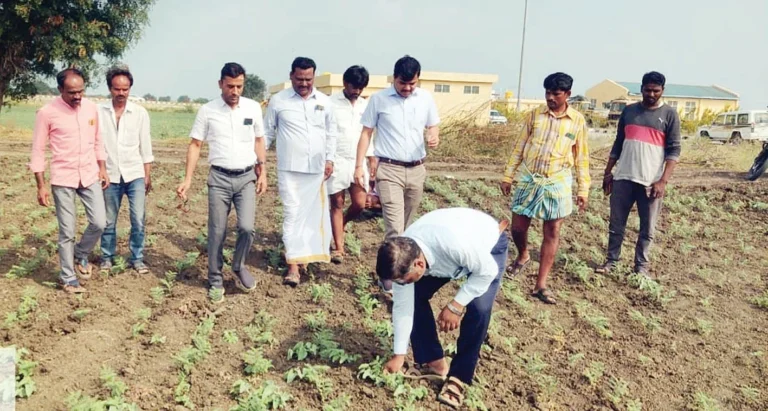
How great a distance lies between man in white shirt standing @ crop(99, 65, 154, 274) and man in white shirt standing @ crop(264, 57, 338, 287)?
3.47ft

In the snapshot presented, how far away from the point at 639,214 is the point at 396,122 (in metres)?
2.54

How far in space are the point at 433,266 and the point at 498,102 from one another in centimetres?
1518

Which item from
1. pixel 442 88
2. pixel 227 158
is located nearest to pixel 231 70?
pixel 227 158

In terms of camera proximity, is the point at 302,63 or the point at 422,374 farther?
the point at 302,63

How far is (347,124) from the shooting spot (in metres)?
5.60

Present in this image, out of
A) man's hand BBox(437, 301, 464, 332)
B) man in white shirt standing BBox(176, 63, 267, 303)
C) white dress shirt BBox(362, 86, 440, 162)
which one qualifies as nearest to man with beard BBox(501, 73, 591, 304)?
white dress shirt BBox(362, 86, 440, 162)

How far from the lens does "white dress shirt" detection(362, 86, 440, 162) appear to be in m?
4.79

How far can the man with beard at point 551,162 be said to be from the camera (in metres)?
4.85

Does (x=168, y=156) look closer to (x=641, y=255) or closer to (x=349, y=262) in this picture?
(x=349, y=262)

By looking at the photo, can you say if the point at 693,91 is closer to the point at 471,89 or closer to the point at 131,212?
the point at 471,89

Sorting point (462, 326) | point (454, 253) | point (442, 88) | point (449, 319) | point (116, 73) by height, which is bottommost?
point (462, 326)

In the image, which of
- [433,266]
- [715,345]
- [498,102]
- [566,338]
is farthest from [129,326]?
[498,102]

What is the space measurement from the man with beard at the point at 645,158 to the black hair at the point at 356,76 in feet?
7.87

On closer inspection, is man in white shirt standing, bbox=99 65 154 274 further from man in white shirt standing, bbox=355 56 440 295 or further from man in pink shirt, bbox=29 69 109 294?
man in white shirt standing, bbox=355 56 440 295
